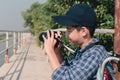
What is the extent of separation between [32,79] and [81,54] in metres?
7.01

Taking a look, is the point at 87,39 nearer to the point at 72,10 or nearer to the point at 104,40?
the point at 72,10

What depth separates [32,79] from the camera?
9258 mm

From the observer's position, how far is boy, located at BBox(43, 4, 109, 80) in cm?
222

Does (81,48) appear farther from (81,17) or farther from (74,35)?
(81,17)

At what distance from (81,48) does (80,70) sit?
233 millimetres

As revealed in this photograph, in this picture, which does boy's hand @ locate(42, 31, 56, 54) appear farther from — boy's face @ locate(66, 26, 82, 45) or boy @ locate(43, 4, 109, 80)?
boy's face @ locate(66, 26, 82, 45)

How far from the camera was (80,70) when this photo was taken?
2.20m

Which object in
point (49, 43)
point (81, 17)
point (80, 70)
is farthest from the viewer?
point (49, 43)

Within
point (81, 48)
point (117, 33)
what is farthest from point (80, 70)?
point (117, 33)

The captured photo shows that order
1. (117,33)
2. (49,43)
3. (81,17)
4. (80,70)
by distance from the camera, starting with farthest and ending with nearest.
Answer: (117,33)
(49,43)
(81,17)
(80,70)

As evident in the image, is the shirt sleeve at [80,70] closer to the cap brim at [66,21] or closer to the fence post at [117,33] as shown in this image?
the cap brim at [66,21]

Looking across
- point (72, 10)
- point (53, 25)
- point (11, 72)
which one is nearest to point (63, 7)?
point (53, 25)

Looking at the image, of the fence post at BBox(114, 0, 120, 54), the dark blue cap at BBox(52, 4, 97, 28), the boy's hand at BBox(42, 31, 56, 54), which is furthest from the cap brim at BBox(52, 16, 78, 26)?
the fence post at BBox(114, 0, 120, 54)

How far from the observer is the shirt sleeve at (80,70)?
2205mm
